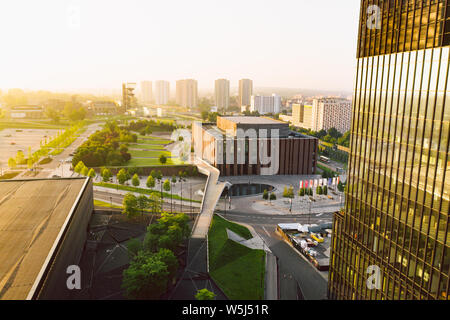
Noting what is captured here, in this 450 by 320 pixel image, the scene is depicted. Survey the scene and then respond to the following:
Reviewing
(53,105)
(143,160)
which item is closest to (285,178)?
(143,160)

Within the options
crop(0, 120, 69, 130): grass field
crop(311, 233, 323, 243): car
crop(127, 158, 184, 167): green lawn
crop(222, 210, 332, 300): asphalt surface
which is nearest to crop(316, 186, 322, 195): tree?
crop(222, 210, 332, 300): asphalt surface

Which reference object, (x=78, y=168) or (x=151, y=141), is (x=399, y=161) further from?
(x=151, y=141)

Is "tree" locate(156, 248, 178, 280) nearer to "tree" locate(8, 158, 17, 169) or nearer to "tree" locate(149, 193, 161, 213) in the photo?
"tree" locate(149, 193, 161, 213)

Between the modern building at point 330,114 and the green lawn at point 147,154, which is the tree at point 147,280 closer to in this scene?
the green lawn at point 147,154

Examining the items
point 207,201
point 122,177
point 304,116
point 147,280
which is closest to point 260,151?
point 207,201

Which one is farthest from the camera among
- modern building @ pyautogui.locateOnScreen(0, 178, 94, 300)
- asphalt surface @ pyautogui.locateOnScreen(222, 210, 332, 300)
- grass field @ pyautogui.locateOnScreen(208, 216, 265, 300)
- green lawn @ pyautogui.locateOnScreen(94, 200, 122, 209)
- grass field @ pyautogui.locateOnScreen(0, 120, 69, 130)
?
grass field @ pyautogui.locateOnScreen(0, 120, 69, 130)
